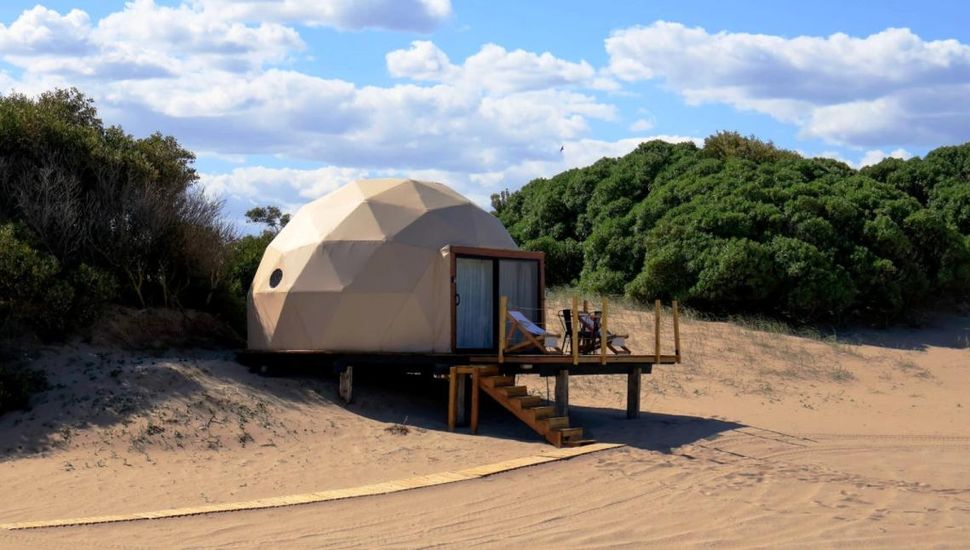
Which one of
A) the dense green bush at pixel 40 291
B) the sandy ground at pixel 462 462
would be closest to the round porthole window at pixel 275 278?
the sandy ground at pixel 462 462

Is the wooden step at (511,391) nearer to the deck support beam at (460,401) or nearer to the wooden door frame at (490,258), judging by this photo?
the deck support beam at (460,401)

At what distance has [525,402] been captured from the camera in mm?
16000

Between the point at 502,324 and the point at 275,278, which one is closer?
the point at 502,324

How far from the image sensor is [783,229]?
28078mm

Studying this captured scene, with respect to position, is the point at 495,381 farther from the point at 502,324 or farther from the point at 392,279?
the point at 392,279

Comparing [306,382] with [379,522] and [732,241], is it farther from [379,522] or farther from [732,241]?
[732,241]

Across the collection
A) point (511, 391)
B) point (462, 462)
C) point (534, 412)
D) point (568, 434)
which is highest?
point (511, 391)

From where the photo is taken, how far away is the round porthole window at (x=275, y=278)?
18078mm

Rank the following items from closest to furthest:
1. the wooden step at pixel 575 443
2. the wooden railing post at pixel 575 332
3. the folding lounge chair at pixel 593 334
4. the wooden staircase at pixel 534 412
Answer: the wooden step at pixel 575 443 < the wooden staircase at pixel 534 412 < the wooden railing post at pixel 575 332 < the folding lounge chair at pixel 593 334

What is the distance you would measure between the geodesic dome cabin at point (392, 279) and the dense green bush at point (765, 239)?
9803 mm

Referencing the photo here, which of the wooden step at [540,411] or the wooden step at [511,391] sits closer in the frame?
the wooden step at [540,411]

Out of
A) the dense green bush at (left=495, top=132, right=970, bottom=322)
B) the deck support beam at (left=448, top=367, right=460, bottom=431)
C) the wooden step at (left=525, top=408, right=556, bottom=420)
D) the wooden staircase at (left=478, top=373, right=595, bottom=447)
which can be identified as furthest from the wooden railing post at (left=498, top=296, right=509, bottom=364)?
the dense green bush at (left=495, top=132, right=970, bottom=322)

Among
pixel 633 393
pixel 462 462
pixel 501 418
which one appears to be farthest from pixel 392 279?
pixel 633 393

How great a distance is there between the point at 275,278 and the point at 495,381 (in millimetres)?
4419
